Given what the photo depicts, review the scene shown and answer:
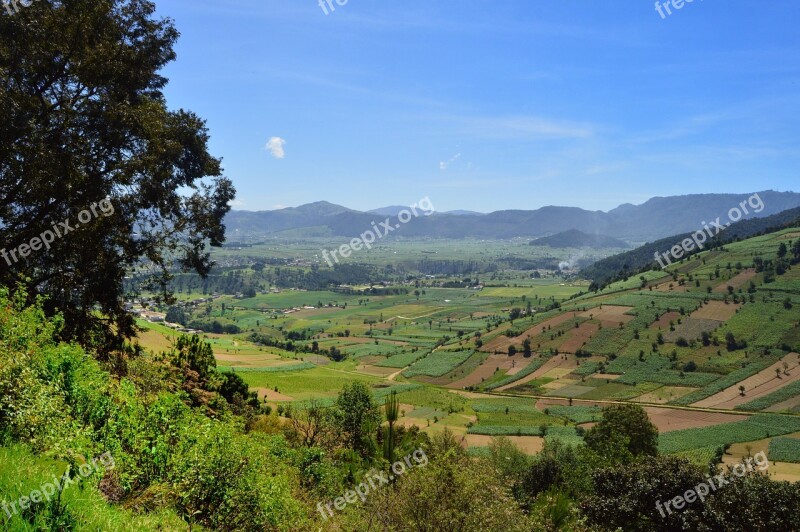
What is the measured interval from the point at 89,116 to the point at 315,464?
18.1 m

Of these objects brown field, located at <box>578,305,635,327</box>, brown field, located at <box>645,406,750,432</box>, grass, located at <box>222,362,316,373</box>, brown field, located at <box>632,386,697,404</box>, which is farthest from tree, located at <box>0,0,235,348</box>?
brown field, located at <box>578,305,635,327</box>

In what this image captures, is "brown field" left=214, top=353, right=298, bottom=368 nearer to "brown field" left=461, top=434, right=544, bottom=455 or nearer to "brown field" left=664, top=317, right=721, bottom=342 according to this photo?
"brown field" left=461, top=434, right=544, bottom=455

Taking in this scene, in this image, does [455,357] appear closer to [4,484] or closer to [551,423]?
[551,423]

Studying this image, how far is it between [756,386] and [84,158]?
111505 mm

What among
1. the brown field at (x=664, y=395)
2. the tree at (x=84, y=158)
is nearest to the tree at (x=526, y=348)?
the brown field at (x=664, y=395)

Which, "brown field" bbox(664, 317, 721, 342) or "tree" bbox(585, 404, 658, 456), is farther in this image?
"brown field" bbox(664, 317, 721, 342)

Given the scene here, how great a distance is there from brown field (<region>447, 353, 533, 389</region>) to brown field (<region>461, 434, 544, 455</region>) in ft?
118

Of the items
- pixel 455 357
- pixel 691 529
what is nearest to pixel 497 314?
pixel 455 357

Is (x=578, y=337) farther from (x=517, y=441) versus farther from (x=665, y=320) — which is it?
(x=517, y=441)

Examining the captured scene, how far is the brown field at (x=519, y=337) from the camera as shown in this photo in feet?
429

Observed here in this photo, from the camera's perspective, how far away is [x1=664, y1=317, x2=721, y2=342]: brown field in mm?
118250

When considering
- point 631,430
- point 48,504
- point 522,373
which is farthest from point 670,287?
point 48,504

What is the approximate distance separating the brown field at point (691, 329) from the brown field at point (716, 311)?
2.49 metres

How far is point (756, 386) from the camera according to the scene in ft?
303
